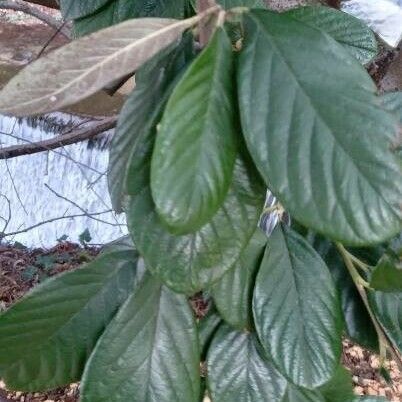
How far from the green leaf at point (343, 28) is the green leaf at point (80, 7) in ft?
0.98

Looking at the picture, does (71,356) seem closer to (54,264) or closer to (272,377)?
(272,377)

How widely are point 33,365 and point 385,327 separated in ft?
1.05

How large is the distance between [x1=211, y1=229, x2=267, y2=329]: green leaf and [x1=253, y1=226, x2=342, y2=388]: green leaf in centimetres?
1

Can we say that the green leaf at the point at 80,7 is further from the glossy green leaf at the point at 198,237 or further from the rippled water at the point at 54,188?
the rippled water at the point at 54,188

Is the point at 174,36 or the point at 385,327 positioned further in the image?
the point at 385,327

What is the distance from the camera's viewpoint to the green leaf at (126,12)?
728 millimetres

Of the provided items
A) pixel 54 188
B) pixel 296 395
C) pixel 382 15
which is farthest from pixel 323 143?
pixel 54 188

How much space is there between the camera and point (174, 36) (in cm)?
44

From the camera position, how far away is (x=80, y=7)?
831mm

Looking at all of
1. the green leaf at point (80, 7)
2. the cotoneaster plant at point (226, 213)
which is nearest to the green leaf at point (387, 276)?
the cotoneaster plant at point (226, 213)

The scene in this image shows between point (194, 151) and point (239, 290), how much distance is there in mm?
196

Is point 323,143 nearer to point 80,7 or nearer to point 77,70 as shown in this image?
point 77,70

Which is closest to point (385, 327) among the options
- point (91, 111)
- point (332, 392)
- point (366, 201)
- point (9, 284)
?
point (332, 392)

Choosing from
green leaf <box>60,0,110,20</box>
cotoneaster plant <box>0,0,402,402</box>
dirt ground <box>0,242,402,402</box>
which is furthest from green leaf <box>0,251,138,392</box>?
dirt ground <box>0,242,402,402</box>
